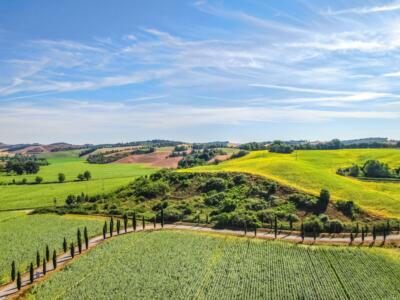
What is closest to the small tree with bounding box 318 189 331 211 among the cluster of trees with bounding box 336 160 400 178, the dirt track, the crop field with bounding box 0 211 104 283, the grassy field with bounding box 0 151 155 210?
the dirt track

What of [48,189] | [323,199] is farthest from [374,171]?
[48,189]

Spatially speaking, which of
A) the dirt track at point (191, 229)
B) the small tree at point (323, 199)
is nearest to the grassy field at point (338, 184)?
the small tree at point (323, 199)

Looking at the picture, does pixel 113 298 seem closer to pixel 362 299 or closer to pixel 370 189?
pixel 362 299

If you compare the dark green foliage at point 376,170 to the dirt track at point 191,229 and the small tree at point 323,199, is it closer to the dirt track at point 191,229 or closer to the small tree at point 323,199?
the small tree at point 323,199

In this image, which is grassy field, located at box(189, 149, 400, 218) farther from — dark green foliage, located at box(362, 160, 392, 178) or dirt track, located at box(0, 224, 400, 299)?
dirt track, located at box(0, 224, 400, 299)

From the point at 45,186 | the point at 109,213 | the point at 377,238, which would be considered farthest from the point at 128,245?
the point at 45,186
